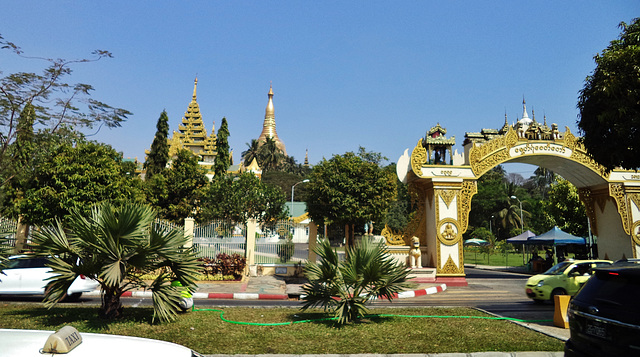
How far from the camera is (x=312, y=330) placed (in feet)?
22.8

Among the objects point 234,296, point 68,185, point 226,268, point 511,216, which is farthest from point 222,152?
point 511,216

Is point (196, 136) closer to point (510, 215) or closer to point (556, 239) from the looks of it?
point (510, 215)

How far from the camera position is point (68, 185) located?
18.0m

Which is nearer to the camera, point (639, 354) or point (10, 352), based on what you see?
point (10, 352)

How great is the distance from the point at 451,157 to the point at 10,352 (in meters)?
18.4

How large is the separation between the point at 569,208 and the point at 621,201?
8.86 m

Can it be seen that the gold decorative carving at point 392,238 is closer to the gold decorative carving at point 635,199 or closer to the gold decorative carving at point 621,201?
the gold decorative carving at point 621,201

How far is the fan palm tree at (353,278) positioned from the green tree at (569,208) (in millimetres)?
24656

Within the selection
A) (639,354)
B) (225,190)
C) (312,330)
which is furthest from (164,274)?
(225,190)

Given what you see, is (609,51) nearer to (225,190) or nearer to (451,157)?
(451,157)

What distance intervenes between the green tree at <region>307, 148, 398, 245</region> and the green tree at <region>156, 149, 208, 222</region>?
37.4ft

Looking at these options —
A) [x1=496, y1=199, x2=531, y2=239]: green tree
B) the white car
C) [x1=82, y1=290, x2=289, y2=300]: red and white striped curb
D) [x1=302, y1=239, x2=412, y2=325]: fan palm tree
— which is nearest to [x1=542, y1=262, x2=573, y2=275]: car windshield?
[x1=302, y1=239, x2=412, y2=325]: fan palm tree

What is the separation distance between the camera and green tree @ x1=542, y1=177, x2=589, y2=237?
27.3 meters

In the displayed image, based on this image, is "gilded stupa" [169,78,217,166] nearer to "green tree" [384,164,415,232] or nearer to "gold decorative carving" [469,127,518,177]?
"green tree" [384,164,415,232]
